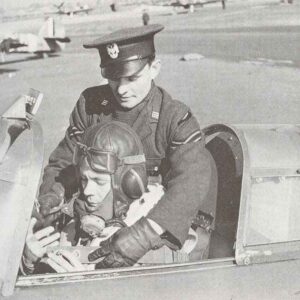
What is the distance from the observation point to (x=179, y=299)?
2350mm

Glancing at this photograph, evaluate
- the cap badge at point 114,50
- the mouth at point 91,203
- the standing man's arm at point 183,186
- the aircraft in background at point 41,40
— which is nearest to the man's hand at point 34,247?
the mouth at point 91,203

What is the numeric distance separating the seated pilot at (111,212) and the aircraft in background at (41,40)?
63.7 ft

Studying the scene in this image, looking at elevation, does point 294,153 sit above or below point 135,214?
above

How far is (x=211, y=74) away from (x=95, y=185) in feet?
42.6

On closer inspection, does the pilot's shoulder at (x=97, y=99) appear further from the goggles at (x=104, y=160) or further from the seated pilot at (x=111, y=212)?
the goggles at (x=104, y=160)

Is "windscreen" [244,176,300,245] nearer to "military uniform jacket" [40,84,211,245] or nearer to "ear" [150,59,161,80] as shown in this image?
"military uniform jacket" [40,84,211,245]

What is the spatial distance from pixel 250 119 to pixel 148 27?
694cm

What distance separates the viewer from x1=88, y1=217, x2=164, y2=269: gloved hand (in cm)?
252

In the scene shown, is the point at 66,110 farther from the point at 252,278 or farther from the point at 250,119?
the point at 252,278

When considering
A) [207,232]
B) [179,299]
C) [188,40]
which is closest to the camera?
[179,299]

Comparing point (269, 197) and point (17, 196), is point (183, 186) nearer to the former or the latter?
point (269, 197)

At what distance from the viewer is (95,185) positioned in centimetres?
265

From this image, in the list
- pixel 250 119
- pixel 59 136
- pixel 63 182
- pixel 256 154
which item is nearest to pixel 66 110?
pixel 59 136

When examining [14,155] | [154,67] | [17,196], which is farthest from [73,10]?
[17,196]
